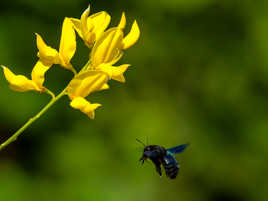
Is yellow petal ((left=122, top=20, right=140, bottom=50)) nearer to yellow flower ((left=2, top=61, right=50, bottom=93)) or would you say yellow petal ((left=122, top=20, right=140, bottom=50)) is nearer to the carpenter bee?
yellow flower ((left=2, top=61, right=50, bottom=93))

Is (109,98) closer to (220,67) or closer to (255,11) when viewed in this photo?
(220,67)

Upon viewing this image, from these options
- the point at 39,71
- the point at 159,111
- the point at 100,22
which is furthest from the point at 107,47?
the point at 159,111

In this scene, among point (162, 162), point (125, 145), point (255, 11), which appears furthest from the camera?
point (255, 11)

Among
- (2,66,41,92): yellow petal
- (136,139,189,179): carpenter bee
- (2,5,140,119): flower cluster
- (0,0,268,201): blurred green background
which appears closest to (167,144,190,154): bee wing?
(136,139,189,179): carpenter bee

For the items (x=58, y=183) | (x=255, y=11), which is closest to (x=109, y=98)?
(x=58, y=183)

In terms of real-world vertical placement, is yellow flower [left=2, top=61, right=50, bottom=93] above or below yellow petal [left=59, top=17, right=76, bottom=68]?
below

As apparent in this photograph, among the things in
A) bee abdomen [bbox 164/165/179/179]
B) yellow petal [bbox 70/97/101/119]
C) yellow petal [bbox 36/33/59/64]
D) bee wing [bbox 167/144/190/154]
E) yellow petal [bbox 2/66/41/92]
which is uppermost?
bee wing [bbox 167/144/190/154]
